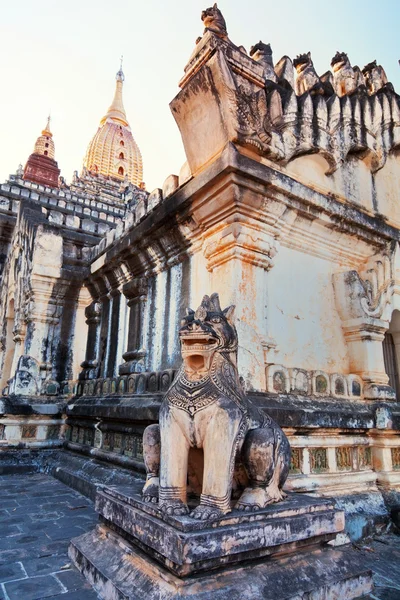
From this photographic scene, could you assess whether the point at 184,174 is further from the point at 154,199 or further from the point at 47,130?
the point at 47,130

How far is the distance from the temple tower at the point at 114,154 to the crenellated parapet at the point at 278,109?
3721cm

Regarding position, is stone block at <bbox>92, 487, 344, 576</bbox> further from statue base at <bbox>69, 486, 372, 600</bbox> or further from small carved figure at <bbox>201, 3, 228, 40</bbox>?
small carved figure at <bbox>201, 3, 228, 40</bbox>

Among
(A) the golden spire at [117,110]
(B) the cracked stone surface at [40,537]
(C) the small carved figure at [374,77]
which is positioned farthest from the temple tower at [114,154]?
(B) the cracked stone surface at [40,537]

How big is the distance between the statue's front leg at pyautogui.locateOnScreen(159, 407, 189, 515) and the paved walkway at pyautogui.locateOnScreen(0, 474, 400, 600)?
73 cm

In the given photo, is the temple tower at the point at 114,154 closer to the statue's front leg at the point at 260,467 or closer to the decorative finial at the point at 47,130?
the decorative finial at the point at 47,130

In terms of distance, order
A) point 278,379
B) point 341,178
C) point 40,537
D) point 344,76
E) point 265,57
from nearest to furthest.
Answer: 1. point 40,537
2. point 278,379
3. point 265,57
4. point 341,178
5. point 344,76

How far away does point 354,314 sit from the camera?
5125 mm

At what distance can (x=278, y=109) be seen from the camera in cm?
498

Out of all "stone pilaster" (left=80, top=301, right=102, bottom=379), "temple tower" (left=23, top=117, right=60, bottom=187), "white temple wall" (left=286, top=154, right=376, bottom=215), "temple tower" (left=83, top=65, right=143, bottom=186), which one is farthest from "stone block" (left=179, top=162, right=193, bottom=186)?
"temple tower" (left=83, top=65, right=143, bottom=186)

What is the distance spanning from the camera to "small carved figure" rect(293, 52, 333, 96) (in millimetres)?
5645

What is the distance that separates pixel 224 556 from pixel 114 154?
45428 mm

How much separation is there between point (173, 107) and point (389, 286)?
348 centimetres

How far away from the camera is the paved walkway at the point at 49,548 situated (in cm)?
277

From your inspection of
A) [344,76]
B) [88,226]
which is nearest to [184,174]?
[344,76]
